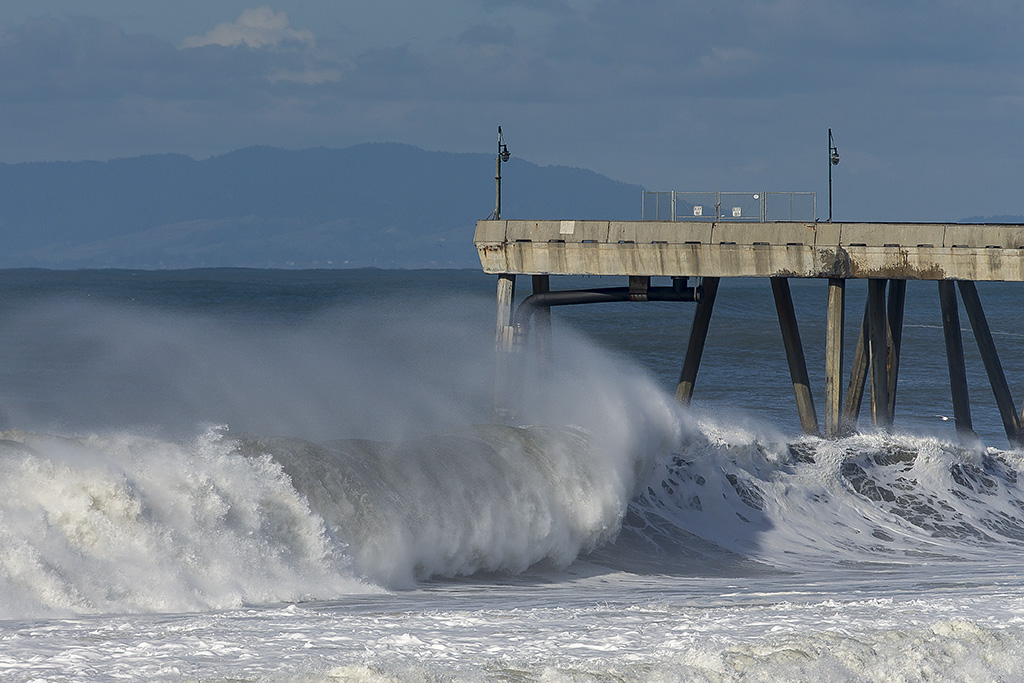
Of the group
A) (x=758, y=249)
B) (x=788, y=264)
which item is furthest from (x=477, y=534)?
(x=788, y=264)

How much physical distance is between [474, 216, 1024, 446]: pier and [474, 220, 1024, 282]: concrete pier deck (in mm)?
16

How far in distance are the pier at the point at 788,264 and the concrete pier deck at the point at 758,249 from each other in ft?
0.05

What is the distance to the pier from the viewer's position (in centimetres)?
1938

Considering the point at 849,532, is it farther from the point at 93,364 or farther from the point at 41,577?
the point at 93,364

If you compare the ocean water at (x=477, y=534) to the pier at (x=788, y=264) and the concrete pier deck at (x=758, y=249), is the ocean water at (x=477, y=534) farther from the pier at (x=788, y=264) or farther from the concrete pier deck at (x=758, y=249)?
the concrete pier deck at (x=758, y=249)

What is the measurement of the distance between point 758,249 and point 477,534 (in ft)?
24.9

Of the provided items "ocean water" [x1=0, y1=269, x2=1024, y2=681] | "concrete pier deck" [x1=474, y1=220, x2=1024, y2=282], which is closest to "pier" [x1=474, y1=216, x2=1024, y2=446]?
"concrete pier deck" [x1=474, y1=220, x2=1024, y2=282]

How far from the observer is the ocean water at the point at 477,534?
9.33 m

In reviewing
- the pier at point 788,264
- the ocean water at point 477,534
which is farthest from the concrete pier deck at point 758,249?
the ocean water at point 477,534

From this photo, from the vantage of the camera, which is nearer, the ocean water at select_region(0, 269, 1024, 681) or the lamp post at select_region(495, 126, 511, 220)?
the ocean water at select_region(0, 269, 1024, 681)

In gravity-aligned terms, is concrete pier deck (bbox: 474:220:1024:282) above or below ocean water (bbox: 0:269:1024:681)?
above

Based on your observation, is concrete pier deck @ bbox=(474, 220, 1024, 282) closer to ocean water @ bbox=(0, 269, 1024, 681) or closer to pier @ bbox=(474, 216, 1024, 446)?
pier @ bbox=(474, 216, 1024, 446)

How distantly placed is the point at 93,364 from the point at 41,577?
74.0ft

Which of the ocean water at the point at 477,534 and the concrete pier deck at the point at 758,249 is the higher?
the concrete pier deck at the point at 758,249
